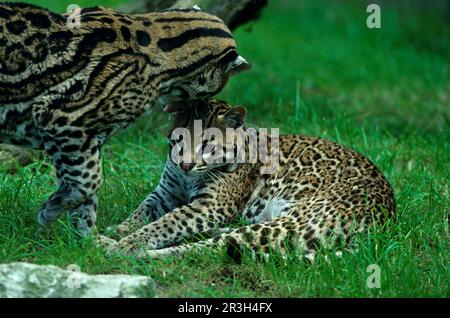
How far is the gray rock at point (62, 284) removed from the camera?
524 centimetres

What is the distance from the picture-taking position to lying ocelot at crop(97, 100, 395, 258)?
636 cm

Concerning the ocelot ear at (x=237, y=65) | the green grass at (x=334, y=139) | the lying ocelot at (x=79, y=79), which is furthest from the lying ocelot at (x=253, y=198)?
the lying ocelot at (x=79, y=79)

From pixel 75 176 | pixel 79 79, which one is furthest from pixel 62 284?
pixel 79 79

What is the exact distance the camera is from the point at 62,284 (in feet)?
17.3

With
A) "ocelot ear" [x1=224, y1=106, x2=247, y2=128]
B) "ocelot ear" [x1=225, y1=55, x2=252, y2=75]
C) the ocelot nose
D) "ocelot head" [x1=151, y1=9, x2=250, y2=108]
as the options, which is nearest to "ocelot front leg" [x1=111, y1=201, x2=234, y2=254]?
the ocelot nose

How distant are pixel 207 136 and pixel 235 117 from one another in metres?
0.30

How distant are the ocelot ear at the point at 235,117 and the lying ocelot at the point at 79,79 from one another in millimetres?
596

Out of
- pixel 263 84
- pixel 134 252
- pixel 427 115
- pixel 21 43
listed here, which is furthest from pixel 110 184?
pixel 427 115

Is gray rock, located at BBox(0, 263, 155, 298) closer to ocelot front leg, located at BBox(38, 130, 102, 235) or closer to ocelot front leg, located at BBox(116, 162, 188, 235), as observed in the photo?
ocelot front leg, located at BBox(38, 130, 102, 235)

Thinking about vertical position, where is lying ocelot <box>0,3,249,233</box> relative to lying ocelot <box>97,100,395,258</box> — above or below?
above

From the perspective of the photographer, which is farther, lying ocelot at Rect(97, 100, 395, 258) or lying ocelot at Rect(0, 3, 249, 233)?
lying ocelot at Rect(97, 100, 395, 258)

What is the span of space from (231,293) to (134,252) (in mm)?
1005

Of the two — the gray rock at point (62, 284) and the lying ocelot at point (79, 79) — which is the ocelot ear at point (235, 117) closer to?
the lying ocelot at point (79, 79)

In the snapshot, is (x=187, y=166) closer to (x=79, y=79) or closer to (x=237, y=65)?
(x=237, y=65)
